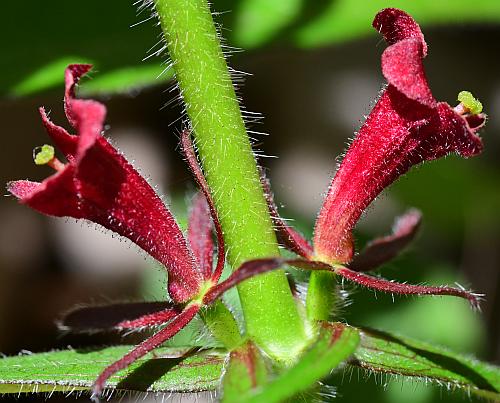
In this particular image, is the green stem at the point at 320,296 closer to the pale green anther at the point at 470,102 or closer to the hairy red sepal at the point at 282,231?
the hairy red sepal at the point at 282,231

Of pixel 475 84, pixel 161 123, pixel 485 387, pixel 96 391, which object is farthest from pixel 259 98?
pixel 96 391

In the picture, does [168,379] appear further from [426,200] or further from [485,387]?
[426,200]

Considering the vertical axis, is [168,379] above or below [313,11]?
below

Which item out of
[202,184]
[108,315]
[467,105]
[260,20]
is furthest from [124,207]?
[260,20]

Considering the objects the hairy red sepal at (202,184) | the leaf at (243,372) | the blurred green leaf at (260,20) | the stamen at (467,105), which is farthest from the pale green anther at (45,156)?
the blurred green leaf at (260,20)

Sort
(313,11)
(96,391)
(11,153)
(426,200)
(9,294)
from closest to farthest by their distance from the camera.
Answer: (96,391) < (313,11) < (426,200) < (9,294) < (11,153)
